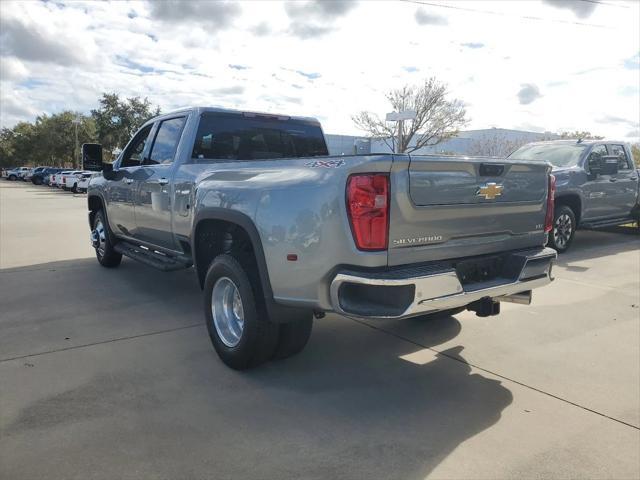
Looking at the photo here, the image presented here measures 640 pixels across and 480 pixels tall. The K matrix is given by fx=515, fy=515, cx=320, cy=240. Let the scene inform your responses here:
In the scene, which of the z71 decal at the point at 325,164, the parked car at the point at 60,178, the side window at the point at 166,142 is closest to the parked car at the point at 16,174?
the parked car at the point at 60,178

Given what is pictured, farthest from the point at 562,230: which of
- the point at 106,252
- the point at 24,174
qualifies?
the point at 24,174

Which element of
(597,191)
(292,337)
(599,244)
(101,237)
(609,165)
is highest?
(609,165)

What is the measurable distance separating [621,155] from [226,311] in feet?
31.7

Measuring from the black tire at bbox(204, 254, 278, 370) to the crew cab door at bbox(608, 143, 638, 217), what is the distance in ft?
28.9

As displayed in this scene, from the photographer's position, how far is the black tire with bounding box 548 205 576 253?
902 centimetres

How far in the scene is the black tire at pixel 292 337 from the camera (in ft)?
12.7

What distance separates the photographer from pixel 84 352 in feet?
14.0

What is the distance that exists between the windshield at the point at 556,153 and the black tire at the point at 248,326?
289 inches

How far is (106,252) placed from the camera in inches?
292

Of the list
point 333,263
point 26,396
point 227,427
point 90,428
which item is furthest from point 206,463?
point 26,396

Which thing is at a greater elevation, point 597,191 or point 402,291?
point 597,191

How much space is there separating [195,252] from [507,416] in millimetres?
2705

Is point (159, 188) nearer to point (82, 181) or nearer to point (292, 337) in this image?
point (292, 337)

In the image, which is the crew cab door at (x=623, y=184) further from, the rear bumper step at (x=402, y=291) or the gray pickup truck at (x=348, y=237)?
the rear bumper step at (x=402, y=291)
